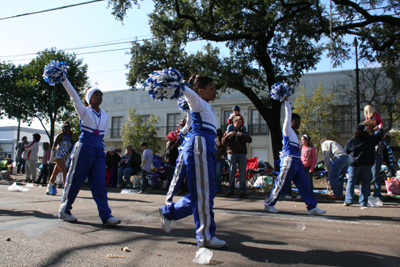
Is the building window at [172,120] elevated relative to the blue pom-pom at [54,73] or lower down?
elevated

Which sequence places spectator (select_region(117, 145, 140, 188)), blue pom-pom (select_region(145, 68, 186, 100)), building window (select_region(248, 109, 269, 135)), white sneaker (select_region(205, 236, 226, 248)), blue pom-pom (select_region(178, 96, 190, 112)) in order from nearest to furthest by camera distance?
blue pom-pom (select_region(145, 68, 186, 100)) < white sneaker (select_region(205, 236, 226, 248)) < blue pom-pom (select_region(178, 96, 190, 112)) < spectator (select_region(117, 145, 140, 188)) < building window (select_region(248, 109, 269, 135))

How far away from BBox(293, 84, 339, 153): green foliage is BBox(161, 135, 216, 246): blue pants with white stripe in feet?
86.1

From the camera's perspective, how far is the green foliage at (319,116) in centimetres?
2844

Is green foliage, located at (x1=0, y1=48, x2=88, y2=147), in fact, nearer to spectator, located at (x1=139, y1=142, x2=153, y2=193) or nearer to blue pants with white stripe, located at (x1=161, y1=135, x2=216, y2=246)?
spectator, located at (x1=139, y1=142, x2=153, y2=193)

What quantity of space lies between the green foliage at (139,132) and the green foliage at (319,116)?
16620 mm

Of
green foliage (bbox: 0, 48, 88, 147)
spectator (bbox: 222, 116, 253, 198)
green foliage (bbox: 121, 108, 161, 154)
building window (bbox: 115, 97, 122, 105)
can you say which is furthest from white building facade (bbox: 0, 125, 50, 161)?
spectator (bbox: 222, 116, 253, 198)

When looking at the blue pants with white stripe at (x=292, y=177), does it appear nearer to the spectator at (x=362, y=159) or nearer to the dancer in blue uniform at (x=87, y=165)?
the spectator at (x=362, y=159)

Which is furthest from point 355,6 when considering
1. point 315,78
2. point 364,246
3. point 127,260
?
point 315,78

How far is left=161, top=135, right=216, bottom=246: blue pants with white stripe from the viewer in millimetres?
3395

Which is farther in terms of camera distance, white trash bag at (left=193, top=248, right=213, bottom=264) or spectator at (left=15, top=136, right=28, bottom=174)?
spectator at (left=15, top=136, right=28, bottom=174)

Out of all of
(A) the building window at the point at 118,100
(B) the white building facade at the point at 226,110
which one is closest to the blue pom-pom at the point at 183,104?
(B) the white building facade at the point at 226,110

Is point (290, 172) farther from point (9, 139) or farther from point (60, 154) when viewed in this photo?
point (9, 139)

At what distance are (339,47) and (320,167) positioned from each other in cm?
837

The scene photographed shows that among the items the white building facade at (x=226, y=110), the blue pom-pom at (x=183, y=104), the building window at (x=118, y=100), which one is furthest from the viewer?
the building window at (x=118, y=100)
